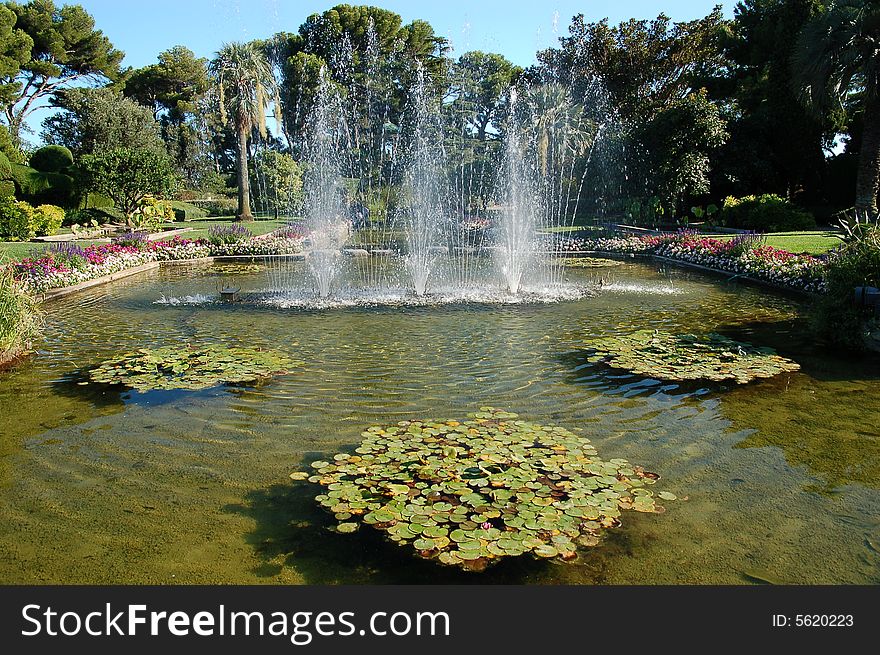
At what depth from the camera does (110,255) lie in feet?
48.5

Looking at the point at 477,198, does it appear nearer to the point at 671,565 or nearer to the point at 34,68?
the point at 34,68

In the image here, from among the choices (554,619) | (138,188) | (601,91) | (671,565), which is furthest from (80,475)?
(601,91)

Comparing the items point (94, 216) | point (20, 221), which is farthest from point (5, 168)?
point (20, 221)

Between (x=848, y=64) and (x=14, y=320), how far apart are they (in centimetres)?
1880

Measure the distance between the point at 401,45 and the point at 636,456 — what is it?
43.8m

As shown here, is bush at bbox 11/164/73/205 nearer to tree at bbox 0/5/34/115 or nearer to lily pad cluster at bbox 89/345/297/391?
tree at bbox 0/5/34/115

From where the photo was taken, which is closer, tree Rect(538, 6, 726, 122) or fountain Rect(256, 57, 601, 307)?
fountain Rect(256, 57, 601, 307)

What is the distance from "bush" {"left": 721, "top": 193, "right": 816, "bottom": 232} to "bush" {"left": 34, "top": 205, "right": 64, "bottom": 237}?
23142mm

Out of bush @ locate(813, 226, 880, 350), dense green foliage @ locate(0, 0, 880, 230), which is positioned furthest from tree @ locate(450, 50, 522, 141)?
bush @ locate(813, 226, 880, 350)

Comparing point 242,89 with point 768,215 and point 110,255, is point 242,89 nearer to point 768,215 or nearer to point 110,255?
point 110,255

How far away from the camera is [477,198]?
121 feet

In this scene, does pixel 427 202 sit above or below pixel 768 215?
above

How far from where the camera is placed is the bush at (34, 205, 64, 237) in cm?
2100

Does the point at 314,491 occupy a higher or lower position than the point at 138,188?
lower
